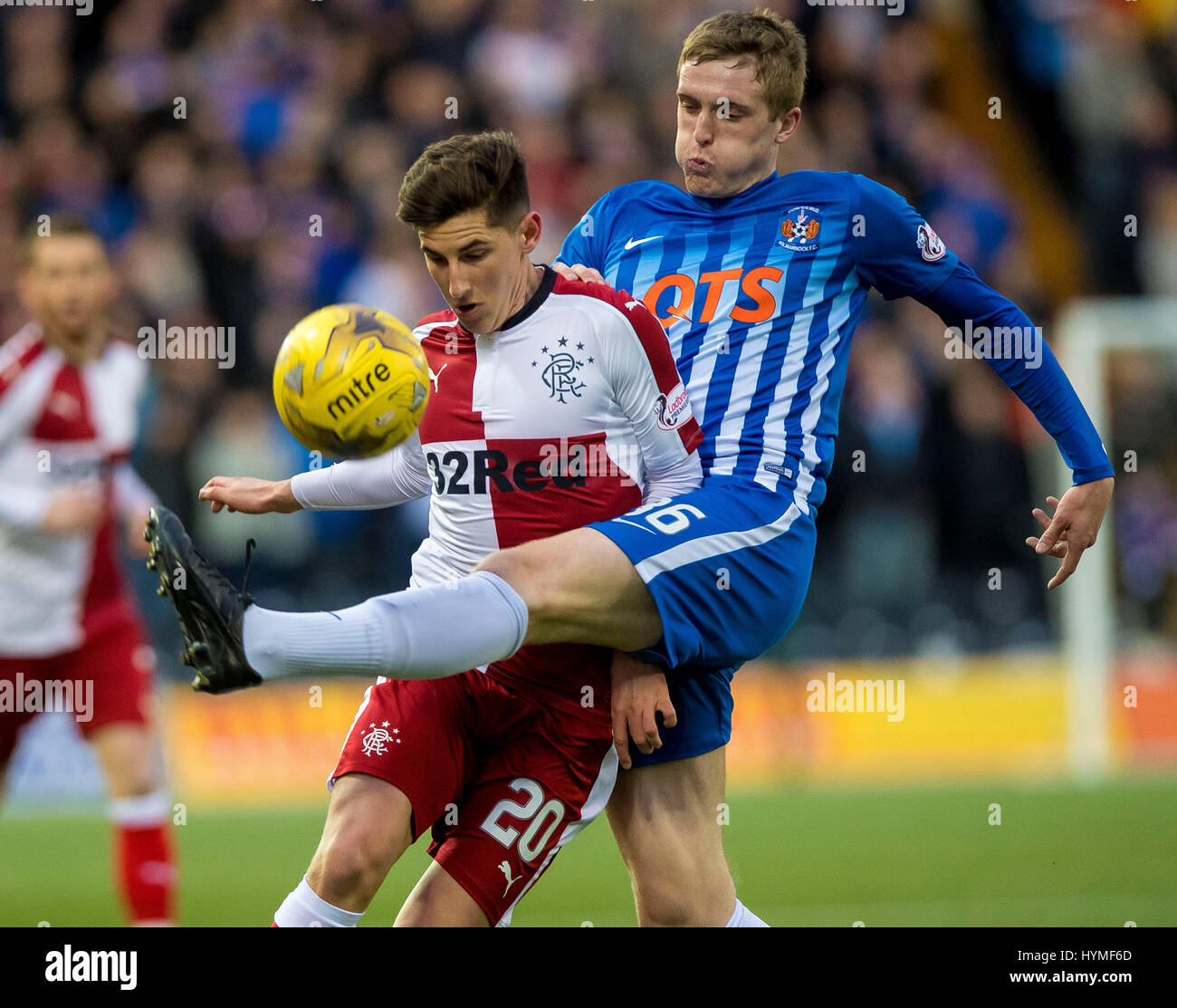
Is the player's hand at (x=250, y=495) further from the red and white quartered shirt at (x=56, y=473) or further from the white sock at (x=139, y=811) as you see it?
the red and white quartered shirt at (x=56, y=473)

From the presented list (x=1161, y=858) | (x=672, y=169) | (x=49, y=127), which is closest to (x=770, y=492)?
(x=1161, y=858)

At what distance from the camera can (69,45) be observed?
40.0 feet

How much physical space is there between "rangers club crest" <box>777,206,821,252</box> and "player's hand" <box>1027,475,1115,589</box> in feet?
3.25

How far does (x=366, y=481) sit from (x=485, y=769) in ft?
2.71

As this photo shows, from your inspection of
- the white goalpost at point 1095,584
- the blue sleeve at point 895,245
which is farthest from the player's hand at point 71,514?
the white goalpost at point 1095,584

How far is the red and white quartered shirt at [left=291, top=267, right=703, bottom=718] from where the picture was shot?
3.89m

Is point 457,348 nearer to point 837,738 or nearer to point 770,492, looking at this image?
point 770,492

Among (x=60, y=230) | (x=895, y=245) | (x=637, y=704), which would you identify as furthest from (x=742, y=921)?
(x=60, y=230)

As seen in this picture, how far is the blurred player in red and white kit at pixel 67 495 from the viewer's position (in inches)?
239

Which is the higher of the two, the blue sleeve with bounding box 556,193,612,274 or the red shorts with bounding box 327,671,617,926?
the blue sleeve with bounding box 556,193,612,274

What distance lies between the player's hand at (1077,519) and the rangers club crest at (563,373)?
1.41m

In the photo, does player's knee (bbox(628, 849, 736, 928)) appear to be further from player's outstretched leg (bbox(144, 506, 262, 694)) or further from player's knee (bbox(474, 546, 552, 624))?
player's outstretched leg (bbox(144, 506, 262, 694))

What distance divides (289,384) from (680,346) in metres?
1.16

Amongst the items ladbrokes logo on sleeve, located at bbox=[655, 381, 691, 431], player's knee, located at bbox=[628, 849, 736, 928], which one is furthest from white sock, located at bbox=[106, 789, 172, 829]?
ladbrokes logo on sleeve, located at bbox=[655, 381, 691, 431]
